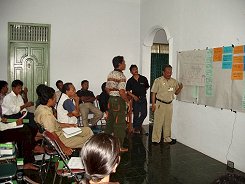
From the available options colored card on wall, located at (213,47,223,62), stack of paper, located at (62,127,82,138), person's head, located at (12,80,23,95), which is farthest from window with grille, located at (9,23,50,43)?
colored card on wall, located at (213,47,223,62)

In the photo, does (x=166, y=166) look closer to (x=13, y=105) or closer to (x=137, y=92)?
(x=137, y=92)

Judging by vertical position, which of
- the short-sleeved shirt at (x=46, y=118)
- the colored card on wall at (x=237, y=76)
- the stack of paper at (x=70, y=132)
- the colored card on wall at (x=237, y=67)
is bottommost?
the stack of paper at (x=70, y=132)

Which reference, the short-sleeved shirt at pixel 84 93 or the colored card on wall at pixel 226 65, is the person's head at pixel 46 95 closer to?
the colored card on wall at pixel 226 65

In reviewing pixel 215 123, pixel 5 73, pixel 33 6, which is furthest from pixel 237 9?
pixel 5 73

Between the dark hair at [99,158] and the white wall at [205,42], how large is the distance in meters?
3.06

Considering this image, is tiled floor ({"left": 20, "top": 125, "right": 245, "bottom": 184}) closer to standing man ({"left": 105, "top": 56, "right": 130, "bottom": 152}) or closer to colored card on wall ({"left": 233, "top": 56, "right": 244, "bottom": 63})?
standing man ({"left": 105, "top": 56, "right": 130, "bottom": 152})

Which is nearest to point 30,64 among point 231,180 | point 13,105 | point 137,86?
point 13,105

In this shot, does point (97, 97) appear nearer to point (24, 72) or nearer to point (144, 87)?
point (144, 87)

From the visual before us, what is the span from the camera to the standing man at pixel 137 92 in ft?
20.2

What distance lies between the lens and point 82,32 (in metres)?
7.15

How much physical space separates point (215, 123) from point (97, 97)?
134 inches

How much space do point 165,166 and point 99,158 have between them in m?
3.06

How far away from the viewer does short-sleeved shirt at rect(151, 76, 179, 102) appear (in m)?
5.25

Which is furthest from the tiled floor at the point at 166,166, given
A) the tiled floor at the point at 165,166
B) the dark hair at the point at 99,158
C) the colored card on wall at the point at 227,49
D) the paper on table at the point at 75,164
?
the dark hair at the point at 99,158
